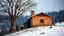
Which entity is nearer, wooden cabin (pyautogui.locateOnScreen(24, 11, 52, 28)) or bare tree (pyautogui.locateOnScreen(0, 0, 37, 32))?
bare tree (pyautogui.locateOnScreen(0, 0, 37, 32))

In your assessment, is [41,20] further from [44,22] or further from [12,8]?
[12,8]

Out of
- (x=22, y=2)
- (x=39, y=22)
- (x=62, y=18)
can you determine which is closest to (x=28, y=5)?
(x=22, y=2)

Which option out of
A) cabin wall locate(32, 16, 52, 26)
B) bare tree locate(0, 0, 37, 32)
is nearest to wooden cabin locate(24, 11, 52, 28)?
cabin wall locate(32, 16, 52, 26)

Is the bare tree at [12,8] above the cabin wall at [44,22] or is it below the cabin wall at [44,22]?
above

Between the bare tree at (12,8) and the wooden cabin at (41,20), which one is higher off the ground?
the bare tree at (12,8)

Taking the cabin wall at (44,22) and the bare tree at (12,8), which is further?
the cabin wall at (44,22)

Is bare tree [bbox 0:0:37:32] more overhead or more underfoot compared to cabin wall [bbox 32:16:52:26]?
more overhead

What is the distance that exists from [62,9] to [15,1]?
386 centimetres

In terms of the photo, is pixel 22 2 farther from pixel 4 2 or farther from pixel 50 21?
pixel 50 21

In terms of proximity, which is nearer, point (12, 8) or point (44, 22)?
point (12, 8)

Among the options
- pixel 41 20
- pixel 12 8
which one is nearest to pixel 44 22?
pixel 41 20

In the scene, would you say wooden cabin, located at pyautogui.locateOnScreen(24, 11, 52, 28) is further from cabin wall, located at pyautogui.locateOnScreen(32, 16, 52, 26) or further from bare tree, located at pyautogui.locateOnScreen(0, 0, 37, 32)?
bare tree, located at pyautogui.locateOnScreen(0, 0, 37, 32)

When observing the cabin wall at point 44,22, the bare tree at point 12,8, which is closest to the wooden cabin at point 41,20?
the cabin wall at point 44,22

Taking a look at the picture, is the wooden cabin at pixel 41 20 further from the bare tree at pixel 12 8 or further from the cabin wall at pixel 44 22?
the bare tree at pixel 12 8
